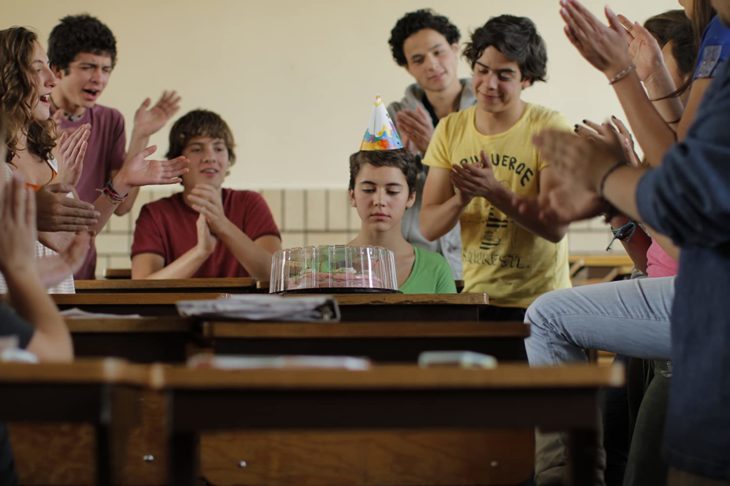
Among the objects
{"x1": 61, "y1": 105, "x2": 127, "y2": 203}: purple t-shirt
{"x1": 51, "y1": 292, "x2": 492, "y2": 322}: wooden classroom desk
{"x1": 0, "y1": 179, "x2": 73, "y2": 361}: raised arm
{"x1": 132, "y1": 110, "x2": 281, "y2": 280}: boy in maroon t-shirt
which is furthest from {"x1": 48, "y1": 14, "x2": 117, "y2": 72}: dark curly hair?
{"x1": 0, "y1": 179, "x2": 73, "y2": 361}: raised arm

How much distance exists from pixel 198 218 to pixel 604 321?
1991 mm

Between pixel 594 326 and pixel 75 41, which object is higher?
pixel 75 41

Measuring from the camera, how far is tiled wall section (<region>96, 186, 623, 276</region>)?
233 inches

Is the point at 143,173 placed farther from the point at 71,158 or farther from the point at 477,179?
the point at 477,179

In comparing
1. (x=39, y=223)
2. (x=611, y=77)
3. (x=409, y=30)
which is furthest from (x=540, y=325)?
(x=409, y=30)

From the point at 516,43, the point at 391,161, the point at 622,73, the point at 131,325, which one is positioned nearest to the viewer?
the point at 131,325

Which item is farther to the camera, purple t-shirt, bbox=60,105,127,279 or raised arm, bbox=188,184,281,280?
purple t-shirt, bbox=60,105,127,279

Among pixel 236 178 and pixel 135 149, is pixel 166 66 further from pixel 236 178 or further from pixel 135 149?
pixel 135 149

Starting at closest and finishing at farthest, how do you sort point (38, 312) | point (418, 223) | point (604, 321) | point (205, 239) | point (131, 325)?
point (38, 312) → point (131, 325) → point (604, 321) → point (205, 239) → point (418, 223)

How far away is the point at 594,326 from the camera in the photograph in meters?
2.62

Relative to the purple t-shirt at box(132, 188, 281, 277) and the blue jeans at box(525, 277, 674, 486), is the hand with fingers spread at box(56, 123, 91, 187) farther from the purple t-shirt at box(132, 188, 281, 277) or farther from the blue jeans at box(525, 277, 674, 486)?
the blue jeans at box(525, 277, 674, 486)

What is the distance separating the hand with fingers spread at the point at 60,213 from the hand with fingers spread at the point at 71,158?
728 millimetres

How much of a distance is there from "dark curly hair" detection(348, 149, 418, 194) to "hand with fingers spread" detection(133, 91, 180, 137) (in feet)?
3.11

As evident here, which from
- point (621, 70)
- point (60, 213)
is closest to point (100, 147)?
point (60, 213)
